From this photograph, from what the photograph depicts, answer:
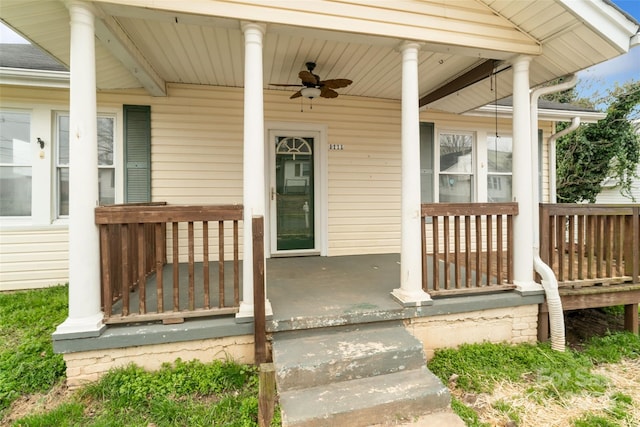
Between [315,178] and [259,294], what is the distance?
9.31 ft

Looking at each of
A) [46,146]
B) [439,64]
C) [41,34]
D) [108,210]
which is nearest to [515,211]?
[439,64]

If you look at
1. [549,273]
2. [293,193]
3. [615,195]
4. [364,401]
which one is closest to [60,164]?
[293,193]

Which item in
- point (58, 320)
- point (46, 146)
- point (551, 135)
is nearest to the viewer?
point (58, 320)

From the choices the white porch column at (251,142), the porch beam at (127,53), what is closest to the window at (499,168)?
the white porch column at (251,142)

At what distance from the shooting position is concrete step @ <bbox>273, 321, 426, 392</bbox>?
2160mm

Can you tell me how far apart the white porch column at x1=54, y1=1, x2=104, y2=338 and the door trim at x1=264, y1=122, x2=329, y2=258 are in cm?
258

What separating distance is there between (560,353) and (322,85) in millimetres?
3730

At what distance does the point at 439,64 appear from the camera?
3828 millimetres

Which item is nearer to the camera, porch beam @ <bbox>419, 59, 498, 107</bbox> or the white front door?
porch beam @ <bbox>419, 59, 498, 107</bbox>

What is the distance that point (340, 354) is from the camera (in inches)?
90.5

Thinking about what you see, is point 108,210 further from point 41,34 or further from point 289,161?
point 289,161

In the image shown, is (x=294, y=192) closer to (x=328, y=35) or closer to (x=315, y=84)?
(x=315, y=84)

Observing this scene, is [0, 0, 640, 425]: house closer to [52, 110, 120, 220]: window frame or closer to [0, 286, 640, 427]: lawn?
[52, 110, 120, 220]: window frame

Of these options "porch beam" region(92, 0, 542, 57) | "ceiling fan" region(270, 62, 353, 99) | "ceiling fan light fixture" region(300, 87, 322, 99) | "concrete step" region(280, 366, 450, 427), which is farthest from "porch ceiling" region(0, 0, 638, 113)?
"concrete step" region(280, 366, 450, 427)
